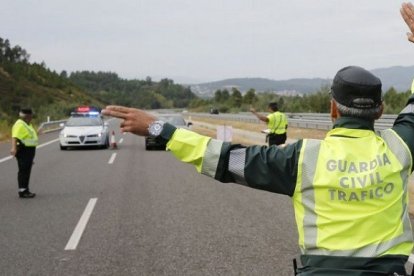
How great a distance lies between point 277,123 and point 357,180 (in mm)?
10332

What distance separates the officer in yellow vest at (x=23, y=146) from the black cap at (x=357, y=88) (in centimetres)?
909

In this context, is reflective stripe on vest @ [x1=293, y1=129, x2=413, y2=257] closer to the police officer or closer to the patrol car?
the police officer

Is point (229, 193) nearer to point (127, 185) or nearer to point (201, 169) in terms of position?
point (127, 185)

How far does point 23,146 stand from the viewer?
10703 mm

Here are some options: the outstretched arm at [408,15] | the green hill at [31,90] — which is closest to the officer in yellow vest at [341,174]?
the outstretched arm at [408,15]

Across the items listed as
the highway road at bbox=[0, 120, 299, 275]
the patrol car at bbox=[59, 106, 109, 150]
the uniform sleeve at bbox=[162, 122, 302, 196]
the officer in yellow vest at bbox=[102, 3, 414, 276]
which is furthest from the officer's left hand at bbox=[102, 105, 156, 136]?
the patrol car at bbox=[59, 106, 109, 150]

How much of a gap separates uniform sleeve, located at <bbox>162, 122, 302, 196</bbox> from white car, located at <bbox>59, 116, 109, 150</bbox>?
66.2 feet

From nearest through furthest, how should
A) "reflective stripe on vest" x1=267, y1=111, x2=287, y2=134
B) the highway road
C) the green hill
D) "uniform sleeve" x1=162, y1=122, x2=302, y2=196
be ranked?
"uniform sleeve" x1=162, y1=122, x2=302, y2=196 < the highway road < "reflective stripe on vest" x1=267, y1=111, x2=287, y2=134 < the green hill

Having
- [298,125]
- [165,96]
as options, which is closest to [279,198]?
[298,125]

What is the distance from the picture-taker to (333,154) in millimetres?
2400

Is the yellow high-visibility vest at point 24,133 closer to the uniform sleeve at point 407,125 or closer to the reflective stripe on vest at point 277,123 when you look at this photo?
the reflective stripe on vest at point 277,123

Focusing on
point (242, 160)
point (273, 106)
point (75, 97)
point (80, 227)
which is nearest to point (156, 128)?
point (242, 160)

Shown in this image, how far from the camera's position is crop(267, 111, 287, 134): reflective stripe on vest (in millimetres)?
12562

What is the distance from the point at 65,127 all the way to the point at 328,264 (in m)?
21.6
